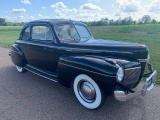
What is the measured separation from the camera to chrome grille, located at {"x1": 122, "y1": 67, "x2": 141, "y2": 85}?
10.6ft

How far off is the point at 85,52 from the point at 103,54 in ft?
1.39

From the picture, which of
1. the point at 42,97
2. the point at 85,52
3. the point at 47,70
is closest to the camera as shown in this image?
the point at 85,52

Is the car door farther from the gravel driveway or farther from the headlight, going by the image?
the headlight

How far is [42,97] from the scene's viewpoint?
411 cm

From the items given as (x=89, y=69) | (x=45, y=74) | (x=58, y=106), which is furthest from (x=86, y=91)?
(x=45, y=74)

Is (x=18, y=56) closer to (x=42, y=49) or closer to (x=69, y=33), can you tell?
(x=42, y=49)

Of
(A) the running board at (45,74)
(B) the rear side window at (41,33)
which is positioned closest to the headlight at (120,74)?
(A) the running board at (45,74)

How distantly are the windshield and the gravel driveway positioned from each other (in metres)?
1.36

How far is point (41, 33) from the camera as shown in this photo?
4812 millimetres

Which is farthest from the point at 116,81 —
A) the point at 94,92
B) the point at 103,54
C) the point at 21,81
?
the point at 21,81

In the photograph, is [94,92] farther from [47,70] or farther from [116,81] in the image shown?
[47,70]

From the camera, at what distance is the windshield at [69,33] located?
4.40m

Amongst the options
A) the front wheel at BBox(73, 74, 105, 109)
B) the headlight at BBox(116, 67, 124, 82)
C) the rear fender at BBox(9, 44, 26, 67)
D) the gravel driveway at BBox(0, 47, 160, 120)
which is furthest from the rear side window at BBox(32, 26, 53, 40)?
the headlight at BBox(116, 67, 124, 82)

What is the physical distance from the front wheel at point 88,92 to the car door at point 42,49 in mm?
1010
